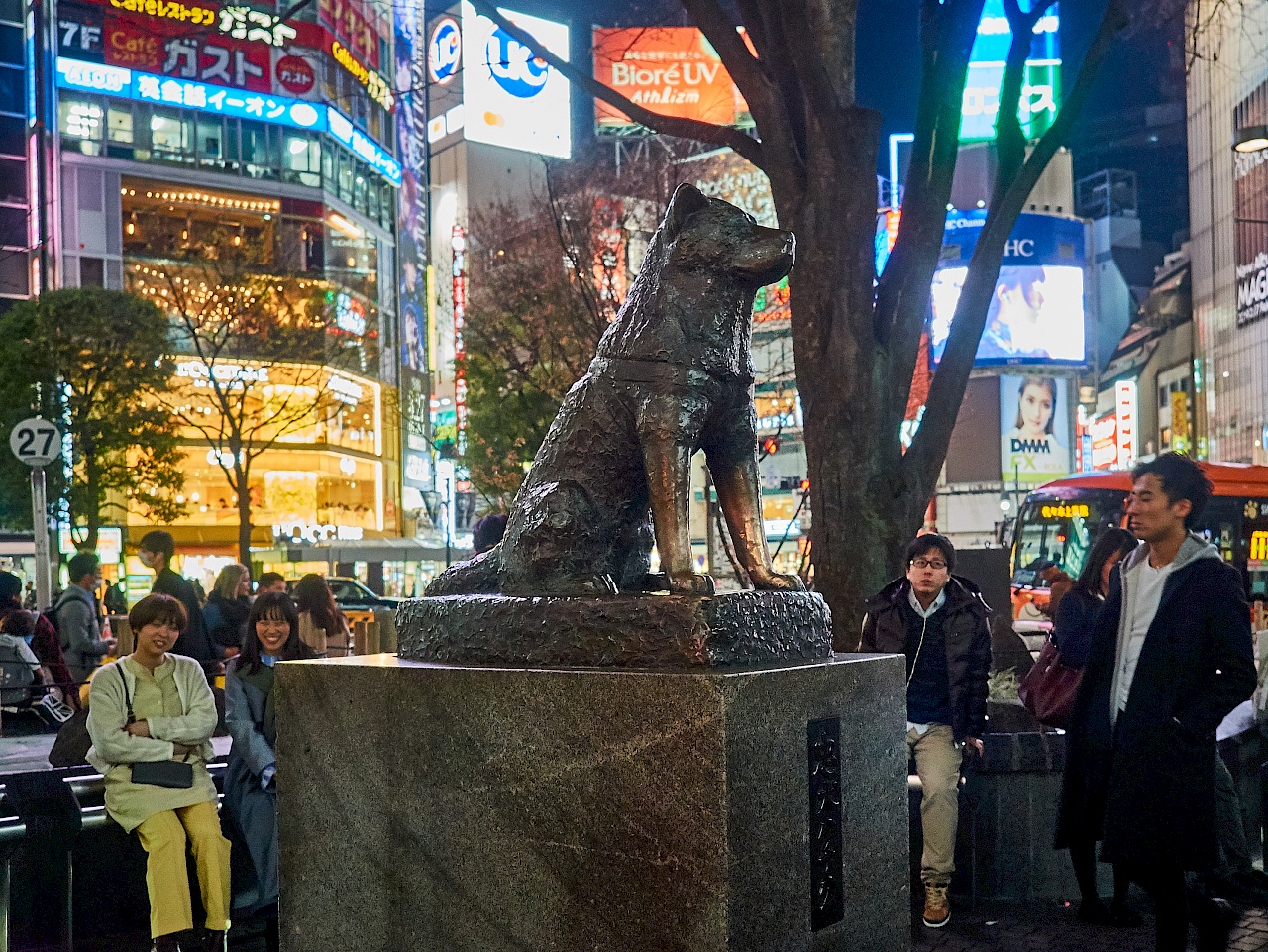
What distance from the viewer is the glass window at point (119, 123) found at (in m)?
42.1

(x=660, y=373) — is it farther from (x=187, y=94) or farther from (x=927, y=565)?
(x=187, y=94)

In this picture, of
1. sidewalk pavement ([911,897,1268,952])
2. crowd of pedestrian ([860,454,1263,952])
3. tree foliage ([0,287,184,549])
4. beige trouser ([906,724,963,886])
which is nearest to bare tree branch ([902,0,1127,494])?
beige trouser ([906,724,963,886])

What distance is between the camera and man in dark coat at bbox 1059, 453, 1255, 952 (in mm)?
4051

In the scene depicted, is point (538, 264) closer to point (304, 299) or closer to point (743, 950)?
point (304, 299)

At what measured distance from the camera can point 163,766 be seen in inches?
200

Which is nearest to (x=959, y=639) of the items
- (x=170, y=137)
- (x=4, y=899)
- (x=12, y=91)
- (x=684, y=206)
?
(x=684, y=206)

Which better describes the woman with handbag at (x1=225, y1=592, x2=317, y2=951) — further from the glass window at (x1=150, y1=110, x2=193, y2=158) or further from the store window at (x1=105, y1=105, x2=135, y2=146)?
the store window at (x1=105, y1=105, x2=135, y2=146)

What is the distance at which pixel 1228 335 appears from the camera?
6084 cm

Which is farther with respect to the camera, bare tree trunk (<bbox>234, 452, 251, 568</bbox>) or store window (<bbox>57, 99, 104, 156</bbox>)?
store window (<bbox>57, 99, 104, 156</bbox>)

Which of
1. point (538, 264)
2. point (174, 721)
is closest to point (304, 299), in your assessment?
point (538, 264)

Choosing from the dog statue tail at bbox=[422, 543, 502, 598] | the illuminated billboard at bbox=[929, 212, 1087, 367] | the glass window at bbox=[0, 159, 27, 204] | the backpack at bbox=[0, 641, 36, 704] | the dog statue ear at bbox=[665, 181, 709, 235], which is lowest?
the backpack at bbox=[0, 641, 36, 704]

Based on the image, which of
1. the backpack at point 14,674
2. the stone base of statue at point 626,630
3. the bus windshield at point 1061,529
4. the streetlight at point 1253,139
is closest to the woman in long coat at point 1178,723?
the stone base of statue at point 626,630

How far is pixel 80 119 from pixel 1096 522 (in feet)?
111

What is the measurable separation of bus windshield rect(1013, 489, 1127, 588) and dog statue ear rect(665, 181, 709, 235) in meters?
20.1
